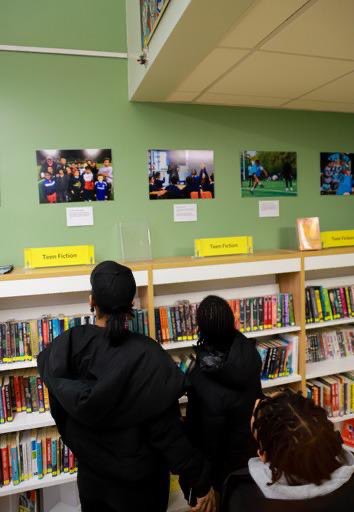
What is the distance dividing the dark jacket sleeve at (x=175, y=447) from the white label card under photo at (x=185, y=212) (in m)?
1.45

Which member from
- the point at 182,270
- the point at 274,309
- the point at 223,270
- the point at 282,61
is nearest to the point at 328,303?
the point at 274,309

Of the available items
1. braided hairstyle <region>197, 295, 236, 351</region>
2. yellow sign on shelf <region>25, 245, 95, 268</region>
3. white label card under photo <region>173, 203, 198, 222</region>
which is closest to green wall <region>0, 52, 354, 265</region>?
white label card under photo <region>173, 203, 198, 222</region>

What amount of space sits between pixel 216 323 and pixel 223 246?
1001 millimetres

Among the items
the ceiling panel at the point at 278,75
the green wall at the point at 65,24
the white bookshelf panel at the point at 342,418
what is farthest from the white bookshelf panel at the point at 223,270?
the green wall at the point at 65,24

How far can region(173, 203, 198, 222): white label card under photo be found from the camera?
2.61m

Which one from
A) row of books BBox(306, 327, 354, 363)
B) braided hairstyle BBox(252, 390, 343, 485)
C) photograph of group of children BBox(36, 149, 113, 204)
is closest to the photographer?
braided hairstyle BBox(252, 390, 343, 485)

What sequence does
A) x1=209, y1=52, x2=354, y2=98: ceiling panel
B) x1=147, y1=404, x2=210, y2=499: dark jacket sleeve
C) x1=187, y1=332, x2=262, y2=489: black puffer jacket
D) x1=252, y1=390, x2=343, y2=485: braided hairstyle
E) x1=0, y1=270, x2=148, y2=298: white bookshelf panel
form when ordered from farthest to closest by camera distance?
x1=0, y1=270, x2=148, y2=298: white bookshelf panel < x1=209, y1=52, x2=354, y2=98: ceiling panel < x1=187, y1=332, x2=262, y2=489: black puffer jacket < x1=147, y1=404, x2=210, y2=499: dark jacket sleeve < x1=252, y1=390, x2=343, y2=485: braided hairstyle

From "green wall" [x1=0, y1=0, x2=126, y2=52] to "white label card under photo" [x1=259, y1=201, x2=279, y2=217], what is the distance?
56.2 inches

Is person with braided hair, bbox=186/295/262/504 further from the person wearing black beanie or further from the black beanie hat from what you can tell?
the black beanie hat

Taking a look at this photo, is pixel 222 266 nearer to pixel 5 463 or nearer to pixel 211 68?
pixel 211 68

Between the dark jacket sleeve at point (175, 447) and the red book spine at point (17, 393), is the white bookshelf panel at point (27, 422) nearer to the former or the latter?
the red book spine at point (17, 393)

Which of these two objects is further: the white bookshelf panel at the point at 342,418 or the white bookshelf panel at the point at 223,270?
the white bookshelf panel at the point at 342,418

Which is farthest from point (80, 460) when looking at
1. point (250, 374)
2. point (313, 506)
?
point (313, 506)

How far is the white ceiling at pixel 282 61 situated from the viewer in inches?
55.6
